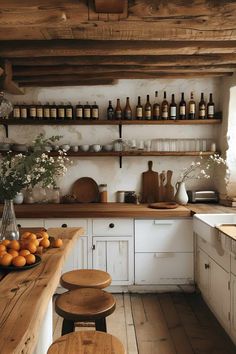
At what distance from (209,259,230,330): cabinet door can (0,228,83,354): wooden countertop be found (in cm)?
154

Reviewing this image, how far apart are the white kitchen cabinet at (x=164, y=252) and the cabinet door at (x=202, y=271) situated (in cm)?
14

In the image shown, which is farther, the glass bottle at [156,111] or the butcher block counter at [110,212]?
the glass bottle at [156,111]

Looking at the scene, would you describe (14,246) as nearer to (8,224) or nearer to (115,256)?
(8,224)

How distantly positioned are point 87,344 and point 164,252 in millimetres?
2427


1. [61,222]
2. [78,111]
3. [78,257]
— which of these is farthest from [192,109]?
[78,257]

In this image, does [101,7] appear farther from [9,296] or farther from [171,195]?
[171,195]

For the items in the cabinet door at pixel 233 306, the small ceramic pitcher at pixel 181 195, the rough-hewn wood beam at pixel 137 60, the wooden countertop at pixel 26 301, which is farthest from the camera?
the small ceramic pitcher at pixel 181 195

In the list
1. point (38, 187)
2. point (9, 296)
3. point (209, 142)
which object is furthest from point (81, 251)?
point (9, 296)

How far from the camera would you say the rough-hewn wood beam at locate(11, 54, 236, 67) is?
3.42m

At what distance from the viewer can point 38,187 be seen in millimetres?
4504

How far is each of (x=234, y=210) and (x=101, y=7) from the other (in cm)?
262

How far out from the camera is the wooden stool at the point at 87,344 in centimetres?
149

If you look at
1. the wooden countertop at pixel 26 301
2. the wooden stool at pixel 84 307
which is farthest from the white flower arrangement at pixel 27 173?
the wooden stool at pixel 84 307

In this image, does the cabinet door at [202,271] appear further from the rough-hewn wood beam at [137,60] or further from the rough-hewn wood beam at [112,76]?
the rough-hewn wood beam at [112,76]
